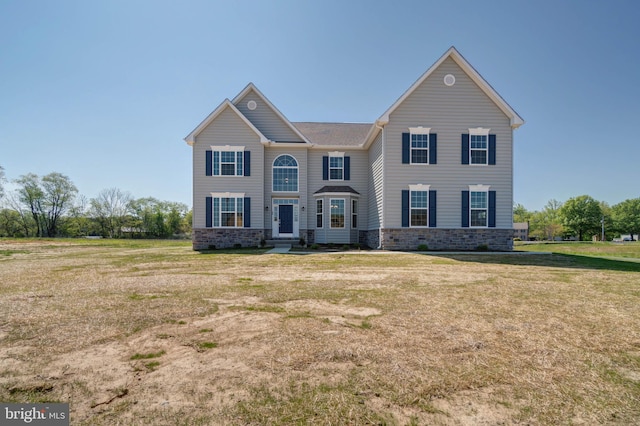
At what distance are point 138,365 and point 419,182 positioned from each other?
15651mm

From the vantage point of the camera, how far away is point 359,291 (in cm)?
641

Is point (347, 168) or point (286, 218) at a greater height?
point (347, 168)

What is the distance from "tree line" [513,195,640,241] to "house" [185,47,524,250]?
58.4m

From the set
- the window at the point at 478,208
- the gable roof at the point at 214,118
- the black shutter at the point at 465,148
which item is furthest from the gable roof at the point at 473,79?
the gable roof at the point at 214,118

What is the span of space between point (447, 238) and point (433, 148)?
4.89 meters

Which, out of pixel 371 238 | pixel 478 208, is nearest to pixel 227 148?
pixel 371 238

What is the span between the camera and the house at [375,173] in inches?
652

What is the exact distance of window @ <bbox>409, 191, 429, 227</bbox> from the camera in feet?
54.7

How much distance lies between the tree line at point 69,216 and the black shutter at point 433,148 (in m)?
49.5

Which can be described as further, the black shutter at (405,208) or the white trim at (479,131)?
the white trim at (479,131)

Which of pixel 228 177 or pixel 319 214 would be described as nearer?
pixel 228 177

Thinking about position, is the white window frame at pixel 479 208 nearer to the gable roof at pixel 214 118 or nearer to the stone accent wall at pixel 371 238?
the stone accent wall at pixel 371 238

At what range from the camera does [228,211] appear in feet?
61.1

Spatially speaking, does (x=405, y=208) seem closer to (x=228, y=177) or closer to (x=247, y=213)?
(x=247, y=213)
